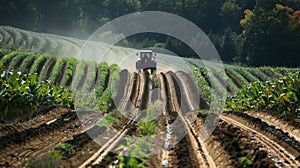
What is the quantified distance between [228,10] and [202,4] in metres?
4.87

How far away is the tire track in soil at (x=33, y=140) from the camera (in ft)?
35.5

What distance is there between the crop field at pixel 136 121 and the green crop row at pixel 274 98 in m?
0.04

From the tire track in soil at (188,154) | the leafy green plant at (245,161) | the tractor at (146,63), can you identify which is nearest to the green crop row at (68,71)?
the tractor at (146,63)

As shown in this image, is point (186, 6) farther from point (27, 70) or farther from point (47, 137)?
point (47, 137)

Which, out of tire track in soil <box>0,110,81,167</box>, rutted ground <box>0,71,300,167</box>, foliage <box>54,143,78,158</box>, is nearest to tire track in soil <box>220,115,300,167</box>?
rutted ground <box>0,71,300,167</box>

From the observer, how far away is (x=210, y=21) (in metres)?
82.5

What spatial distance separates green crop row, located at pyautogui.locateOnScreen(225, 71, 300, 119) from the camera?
19.7m

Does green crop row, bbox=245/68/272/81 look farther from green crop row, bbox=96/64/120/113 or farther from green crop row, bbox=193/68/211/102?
green crop row, bbox=96/64/120/113

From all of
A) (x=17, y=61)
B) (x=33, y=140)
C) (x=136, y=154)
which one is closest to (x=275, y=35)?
(x=17, y=61)

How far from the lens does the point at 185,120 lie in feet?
65.1

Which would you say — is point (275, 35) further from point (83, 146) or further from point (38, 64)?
point (83, 146)

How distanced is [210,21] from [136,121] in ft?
213

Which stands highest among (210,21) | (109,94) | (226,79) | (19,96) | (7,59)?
(210,21)

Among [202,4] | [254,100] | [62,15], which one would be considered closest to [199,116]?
[254,100]
